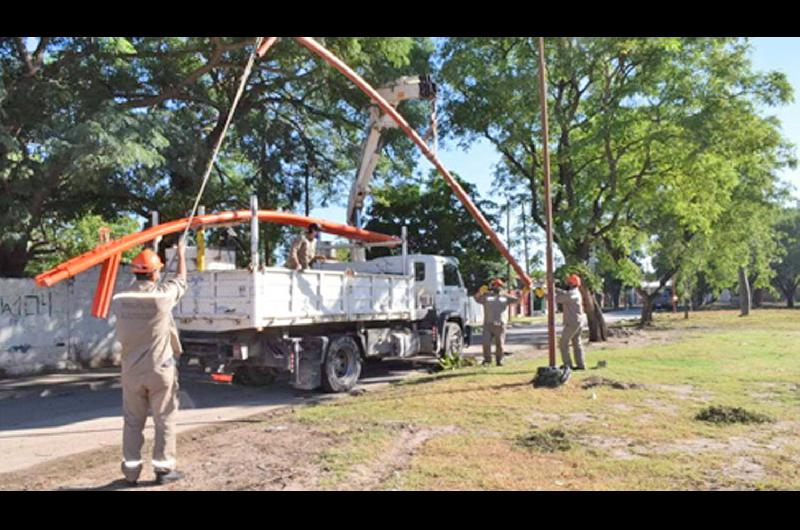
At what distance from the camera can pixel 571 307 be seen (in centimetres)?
1162

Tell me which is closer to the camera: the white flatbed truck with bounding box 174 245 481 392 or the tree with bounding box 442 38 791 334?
the white flatbed truck with bounding box 174 245 481 392

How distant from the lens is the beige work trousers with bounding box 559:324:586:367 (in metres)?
11.6

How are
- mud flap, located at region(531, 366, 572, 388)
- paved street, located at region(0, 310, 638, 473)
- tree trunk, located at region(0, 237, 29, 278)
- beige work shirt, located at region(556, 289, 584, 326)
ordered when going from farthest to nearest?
tree trunk, located at region(0, 237, 29, 278) < beige work shirt, located at region(556, 289, 584, 326) < mud flap, located at region(531, 366, 572, 388) < paved street, located at region(0, 310, 638, 473)

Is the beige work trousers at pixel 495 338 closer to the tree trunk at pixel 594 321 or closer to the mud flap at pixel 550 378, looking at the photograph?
the mud flap at pixel 550 378

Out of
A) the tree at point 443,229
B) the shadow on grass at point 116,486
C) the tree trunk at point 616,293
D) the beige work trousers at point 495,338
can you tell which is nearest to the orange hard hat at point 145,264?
the shadow on grass at point 116,486

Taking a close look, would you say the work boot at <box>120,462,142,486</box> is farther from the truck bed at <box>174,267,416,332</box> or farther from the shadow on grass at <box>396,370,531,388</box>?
the shadow on grass at <box>396,370,531,388</box>

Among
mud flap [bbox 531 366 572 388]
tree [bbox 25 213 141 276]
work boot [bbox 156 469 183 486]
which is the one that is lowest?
work boot [bbox 156 469 183 486]

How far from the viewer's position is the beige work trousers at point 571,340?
1160cm

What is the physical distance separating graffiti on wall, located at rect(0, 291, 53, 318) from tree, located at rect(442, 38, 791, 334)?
12.3 meters

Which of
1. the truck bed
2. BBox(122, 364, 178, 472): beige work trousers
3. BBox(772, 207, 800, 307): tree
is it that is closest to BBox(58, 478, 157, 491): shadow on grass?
BBox(122, 364, 178, 472): beige work trousers

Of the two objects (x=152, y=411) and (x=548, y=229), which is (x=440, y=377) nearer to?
(x=548, y=229)

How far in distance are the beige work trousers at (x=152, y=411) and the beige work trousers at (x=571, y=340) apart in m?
7.95

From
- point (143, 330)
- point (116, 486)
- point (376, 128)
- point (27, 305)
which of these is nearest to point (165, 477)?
point (116, 486)

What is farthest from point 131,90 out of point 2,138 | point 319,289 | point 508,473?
point 508,473
